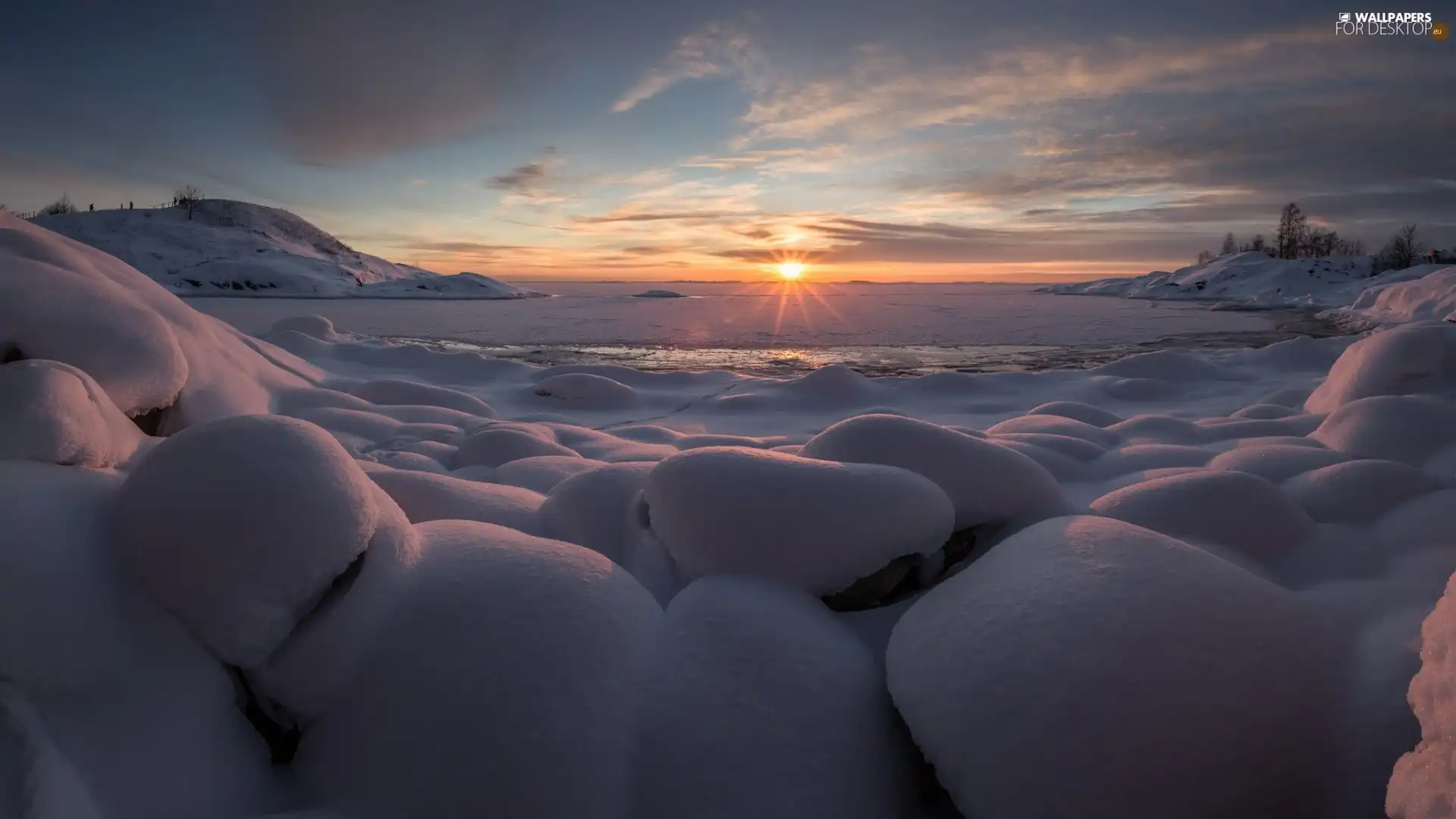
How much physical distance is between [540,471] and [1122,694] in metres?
2.59

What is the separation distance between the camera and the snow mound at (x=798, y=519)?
6.10 feet

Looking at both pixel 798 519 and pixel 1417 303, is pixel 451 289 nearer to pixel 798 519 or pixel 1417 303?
pixel 1417 303

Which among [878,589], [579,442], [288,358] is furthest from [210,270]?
[878,589]

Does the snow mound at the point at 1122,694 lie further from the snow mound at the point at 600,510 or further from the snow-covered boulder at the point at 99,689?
the snow-covered boulder at the point at 99,689

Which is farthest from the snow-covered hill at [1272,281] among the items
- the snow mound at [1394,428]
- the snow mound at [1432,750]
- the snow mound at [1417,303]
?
the snow mound at [1432,750]

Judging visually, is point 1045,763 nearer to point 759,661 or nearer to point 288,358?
point 759,661

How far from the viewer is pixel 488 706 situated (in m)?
1.38

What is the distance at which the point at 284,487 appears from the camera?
1502mm

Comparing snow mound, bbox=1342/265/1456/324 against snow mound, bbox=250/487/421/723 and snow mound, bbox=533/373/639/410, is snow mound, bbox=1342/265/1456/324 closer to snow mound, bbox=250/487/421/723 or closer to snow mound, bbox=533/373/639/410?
snow mound, bbox=533/373/639/410

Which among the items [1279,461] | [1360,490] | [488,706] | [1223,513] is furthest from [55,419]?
[1279,461]

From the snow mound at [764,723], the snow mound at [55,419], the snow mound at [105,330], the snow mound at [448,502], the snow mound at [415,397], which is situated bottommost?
the snow mound at [764,723]

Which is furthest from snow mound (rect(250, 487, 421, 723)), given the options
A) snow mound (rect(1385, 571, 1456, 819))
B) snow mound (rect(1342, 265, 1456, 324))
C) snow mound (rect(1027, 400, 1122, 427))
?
snow mound (rect(1342, 265, 1456, 324))

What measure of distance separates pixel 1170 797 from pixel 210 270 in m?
56.9

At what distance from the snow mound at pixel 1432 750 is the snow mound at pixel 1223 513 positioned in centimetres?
115
